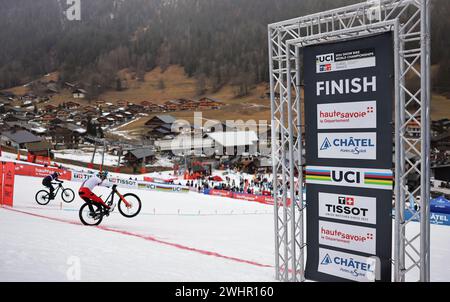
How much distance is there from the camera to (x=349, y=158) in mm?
6262

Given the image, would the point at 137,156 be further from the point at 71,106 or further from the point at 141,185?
the point at 71,106

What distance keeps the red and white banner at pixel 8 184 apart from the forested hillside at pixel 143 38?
310ft

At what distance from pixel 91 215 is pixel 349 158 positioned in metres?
A: 7.31

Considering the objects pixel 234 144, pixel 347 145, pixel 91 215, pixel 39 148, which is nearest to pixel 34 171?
pixel 91 215

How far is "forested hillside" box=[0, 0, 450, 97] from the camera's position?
414 ft

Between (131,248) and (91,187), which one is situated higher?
(91,187)

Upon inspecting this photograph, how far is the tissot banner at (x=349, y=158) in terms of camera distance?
5.89 m

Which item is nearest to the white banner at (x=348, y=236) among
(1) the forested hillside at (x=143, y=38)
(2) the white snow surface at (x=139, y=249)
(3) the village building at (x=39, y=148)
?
(2) the white snow surface at (x=139, y=249)

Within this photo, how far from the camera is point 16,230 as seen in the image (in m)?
9.00

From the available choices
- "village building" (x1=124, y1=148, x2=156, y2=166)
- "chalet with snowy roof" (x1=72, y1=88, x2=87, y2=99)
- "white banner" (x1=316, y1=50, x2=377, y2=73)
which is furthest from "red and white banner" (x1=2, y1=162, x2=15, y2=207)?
"chalet with snowy roof" (x1=72, y1=88, x2=87, y2=99)

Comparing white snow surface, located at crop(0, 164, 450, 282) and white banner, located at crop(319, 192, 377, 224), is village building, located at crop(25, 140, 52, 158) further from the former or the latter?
white banner, located at crop(319, 192, 377, 224)

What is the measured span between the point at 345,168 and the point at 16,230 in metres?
7.26
